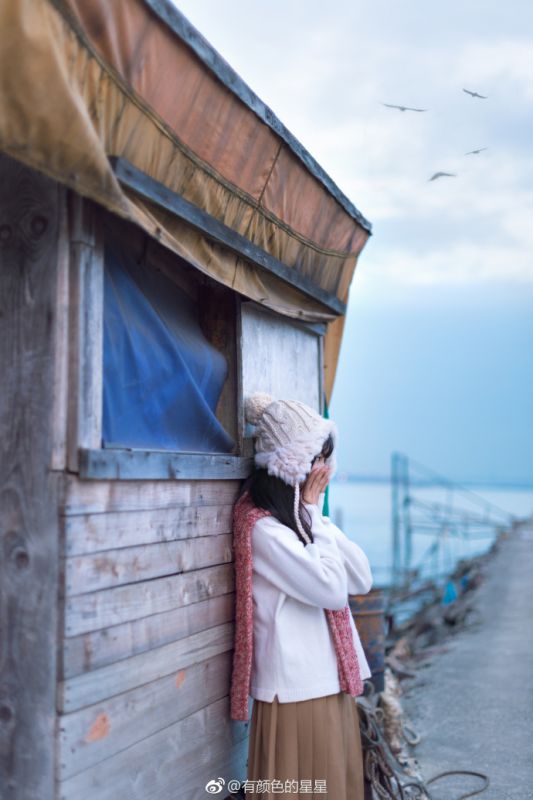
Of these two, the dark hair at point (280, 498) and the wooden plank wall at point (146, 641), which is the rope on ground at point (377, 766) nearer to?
the wooden plank wall at point (146, 641)

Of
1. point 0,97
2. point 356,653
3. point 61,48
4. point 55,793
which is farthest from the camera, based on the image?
point 356,653

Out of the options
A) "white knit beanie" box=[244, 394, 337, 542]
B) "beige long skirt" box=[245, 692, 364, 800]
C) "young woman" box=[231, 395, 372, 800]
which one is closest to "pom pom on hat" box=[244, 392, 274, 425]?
"white knit beanie" box=[244, 394, 337, 542]

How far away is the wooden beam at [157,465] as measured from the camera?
8.66ft

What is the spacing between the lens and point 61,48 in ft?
7.60

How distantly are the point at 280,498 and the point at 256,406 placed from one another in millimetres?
579

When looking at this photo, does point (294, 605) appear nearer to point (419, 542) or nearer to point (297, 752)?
point (297, 752)

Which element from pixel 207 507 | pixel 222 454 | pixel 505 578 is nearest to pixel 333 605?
pixel 207 507

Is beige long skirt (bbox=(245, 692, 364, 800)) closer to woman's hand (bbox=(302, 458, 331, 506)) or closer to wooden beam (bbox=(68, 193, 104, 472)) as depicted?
woman's hand (bbox=(302, 458, 331, 506))

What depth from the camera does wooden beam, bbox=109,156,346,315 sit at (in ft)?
9.30

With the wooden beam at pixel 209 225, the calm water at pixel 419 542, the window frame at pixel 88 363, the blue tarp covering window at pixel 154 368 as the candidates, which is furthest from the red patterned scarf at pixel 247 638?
the calm water at pixel 419 542

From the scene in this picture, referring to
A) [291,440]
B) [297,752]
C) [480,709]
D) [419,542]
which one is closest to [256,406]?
[291,440]

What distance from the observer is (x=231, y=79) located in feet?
10.8

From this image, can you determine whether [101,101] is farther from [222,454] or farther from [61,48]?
[222,454]

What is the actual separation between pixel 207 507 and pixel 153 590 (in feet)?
1.91
